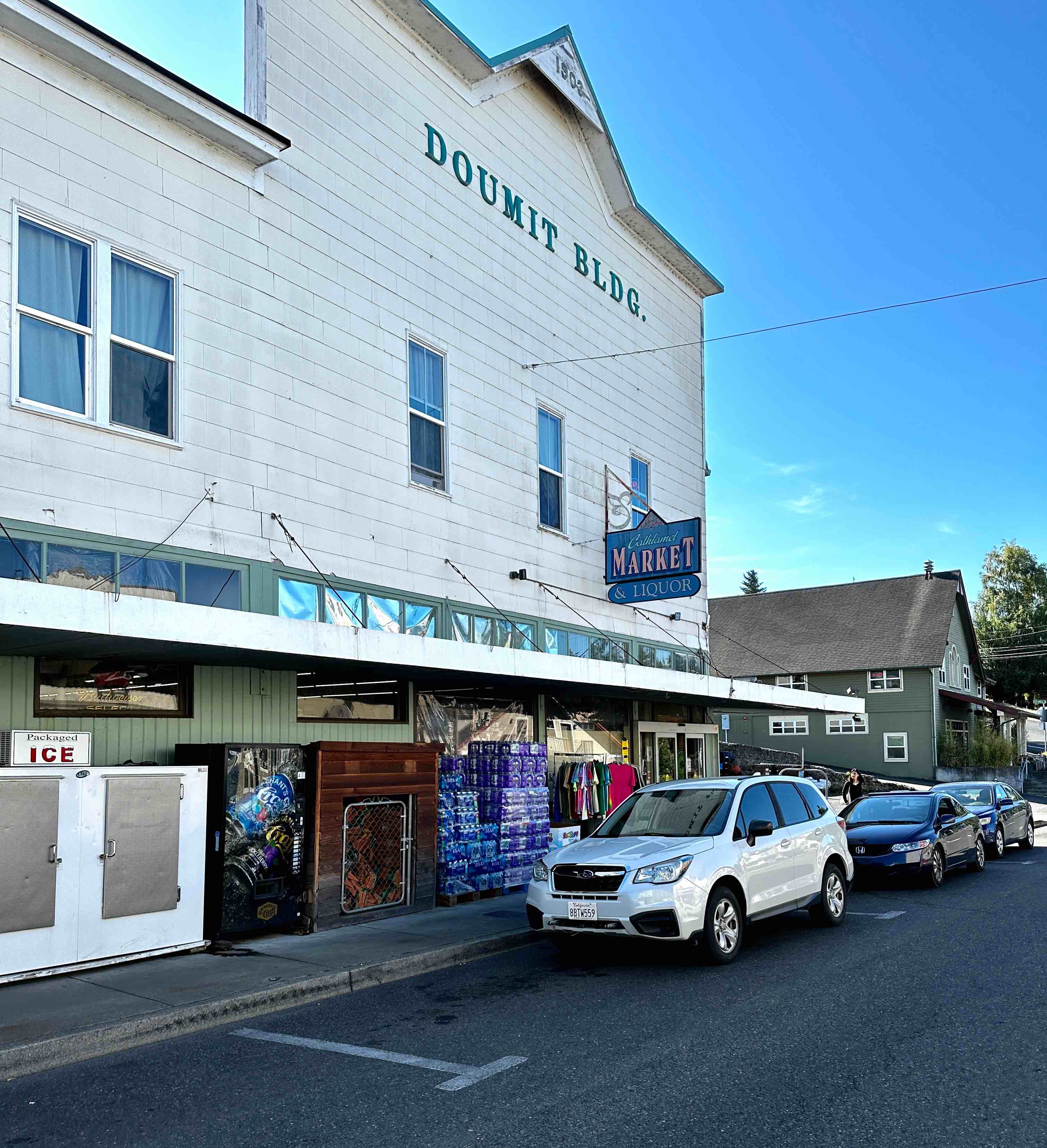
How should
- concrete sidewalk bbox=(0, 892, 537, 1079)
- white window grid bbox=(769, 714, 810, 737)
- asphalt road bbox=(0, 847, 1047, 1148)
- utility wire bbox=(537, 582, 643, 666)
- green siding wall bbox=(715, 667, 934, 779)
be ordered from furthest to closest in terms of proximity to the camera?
white window grid bbox=(769, 714, 810, 737) < green siding wall bbox=(715, 667, 934, 779) < utility wire bbox=(537, 582, 643, 666) < concrete sidewalk bbox=(0, 892, 537, 1079) < asphalt road bbox=(0, 847, 1047, 1148)

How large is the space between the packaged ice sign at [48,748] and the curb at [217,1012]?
101 inches

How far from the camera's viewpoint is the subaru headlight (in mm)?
9516

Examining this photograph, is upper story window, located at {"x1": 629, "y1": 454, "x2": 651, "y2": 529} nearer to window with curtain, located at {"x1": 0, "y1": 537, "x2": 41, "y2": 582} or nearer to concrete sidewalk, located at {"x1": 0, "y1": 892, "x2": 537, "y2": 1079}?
concrete sidewalk, located at {"x1": 0, "y1": 892, "x2": 537, "y2": 1079}

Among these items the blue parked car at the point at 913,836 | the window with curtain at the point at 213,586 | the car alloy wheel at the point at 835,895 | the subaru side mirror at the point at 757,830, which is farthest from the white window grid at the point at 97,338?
the blue parked car at the point at 913,836

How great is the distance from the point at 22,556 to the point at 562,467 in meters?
9.85

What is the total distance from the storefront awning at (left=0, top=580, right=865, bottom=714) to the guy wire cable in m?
0.90

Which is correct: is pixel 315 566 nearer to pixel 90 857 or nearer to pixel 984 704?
pixel 90 857

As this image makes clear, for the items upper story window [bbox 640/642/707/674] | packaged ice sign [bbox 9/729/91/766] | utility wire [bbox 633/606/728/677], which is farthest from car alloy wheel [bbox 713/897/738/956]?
utility wire [bbox 633/606/728/677]

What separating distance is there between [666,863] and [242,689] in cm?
489

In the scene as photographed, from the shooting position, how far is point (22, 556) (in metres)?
9.37

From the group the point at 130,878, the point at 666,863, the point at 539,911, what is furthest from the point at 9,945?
the point at 666,863

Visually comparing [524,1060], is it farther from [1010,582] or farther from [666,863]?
[1010,582]

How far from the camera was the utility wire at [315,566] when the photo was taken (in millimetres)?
11969

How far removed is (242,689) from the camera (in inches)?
461
